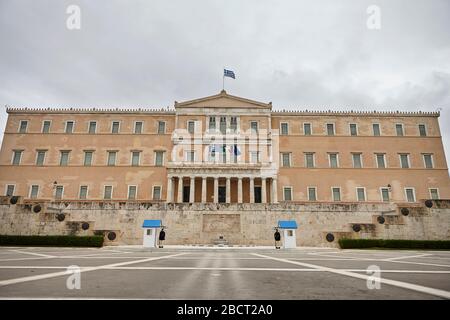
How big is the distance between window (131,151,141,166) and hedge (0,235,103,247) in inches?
705

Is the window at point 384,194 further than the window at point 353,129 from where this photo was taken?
No

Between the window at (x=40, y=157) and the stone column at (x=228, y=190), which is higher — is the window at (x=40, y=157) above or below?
above

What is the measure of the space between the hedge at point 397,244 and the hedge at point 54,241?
18.0 m

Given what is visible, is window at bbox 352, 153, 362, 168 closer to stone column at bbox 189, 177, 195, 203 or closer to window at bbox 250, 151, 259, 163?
window at bbox 250, 151, 259, 163

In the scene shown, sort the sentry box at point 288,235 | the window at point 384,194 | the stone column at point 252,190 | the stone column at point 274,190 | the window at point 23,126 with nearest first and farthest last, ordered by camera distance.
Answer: the sentry box at point 288,235, the stone column at point 252,190, the stone column at point 274,190, the window at point 384,194, the window at point 23,126

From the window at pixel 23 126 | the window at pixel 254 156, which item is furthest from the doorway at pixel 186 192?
the window at pixel 23 126

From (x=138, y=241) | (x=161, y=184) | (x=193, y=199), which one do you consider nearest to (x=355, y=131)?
(x=193, y=199)

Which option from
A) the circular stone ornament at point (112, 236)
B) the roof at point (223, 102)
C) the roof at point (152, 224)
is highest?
the roof at point (223, 102)

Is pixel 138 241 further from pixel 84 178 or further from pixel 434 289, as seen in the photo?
pixel 434 289

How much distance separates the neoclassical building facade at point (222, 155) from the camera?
35750 millimetres

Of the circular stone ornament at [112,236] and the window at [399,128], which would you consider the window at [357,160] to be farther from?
the circular stone ornament at [112,236]

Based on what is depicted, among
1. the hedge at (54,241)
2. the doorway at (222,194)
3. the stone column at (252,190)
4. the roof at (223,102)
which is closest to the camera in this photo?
the hedge at (54,241)

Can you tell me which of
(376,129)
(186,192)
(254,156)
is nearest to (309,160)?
(254,156)

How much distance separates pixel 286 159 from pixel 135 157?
20.3 meters
